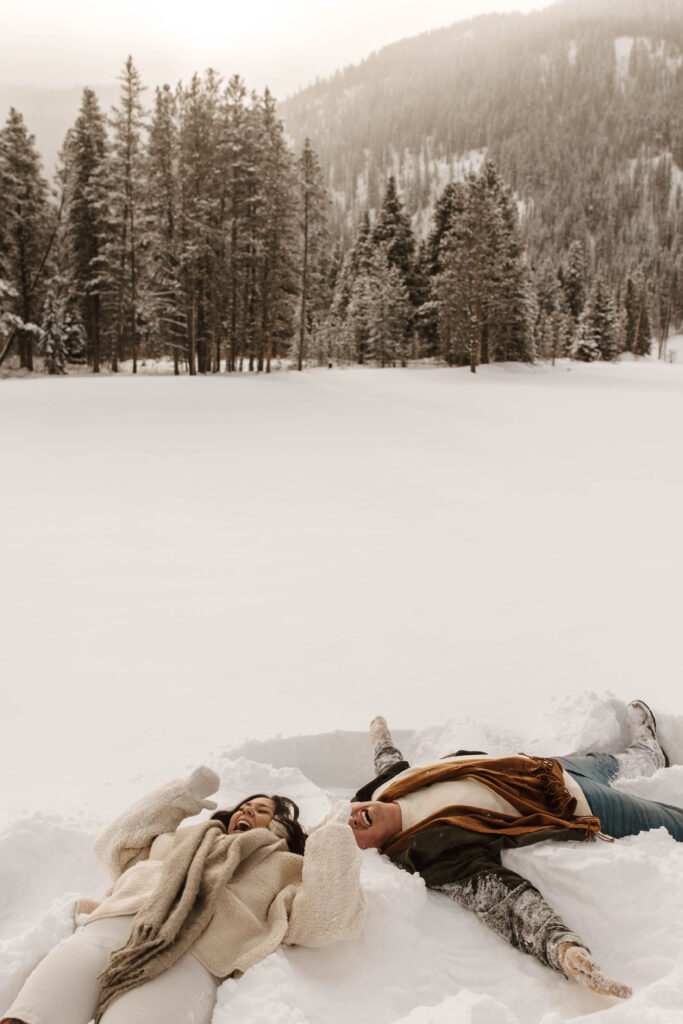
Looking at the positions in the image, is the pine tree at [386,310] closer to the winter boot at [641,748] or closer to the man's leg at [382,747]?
the winter boot at [641,748]

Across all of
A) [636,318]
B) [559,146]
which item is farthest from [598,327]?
[559,146]

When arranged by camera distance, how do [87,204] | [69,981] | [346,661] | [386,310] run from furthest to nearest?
[386,310], [87,204], [346,661], [69,981]

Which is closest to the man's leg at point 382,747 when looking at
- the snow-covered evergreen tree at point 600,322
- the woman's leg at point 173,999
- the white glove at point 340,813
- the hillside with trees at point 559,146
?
the white glove at point 340,813

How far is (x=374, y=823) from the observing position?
8.16ft

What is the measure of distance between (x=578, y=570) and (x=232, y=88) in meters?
25.3

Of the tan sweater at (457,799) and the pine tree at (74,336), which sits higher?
the pine tree at (74,336)

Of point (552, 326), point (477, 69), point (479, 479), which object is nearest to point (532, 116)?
point (477, 69)

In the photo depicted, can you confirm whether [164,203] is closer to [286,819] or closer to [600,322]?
[286,819]

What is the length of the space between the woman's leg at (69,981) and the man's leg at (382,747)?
4.46ft

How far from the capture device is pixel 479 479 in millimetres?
9266

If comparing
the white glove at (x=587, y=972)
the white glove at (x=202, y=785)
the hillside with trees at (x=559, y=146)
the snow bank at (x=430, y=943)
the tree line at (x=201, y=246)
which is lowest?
the snow bank at (x=430, y=943)

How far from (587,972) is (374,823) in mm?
913

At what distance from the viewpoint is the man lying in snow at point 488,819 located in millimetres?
2205

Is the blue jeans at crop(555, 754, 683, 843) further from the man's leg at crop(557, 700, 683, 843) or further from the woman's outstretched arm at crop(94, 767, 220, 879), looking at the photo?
the woman's outstretched arm at crop(94, 767, 220, 879)
